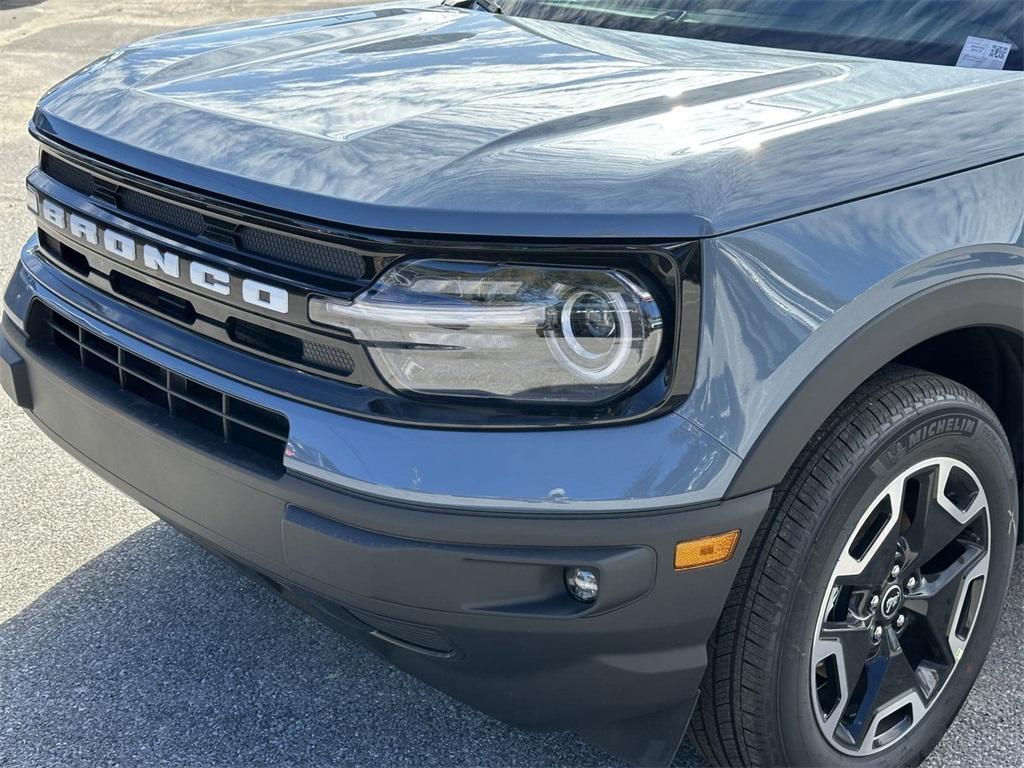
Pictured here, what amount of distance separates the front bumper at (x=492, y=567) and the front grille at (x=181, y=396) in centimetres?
4

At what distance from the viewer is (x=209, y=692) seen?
2432 millimetres

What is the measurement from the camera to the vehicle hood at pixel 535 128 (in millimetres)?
1660

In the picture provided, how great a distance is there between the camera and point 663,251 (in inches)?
64.1

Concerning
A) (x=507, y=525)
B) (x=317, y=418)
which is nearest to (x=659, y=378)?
(x=507, y=525)

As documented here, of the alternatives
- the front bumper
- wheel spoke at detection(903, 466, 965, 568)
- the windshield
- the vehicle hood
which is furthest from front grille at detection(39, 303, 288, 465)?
the windshield

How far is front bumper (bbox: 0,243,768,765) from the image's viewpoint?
1.62 m

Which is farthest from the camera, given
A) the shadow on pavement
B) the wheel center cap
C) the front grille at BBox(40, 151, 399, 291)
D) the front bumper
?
the shadow on pavement

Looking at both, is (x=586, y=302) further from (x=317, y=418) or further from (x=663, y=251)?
(x=317, y=418)

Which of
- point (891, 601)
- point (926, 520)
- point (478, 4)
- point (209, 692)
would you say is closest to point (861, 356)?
point (926, 520)

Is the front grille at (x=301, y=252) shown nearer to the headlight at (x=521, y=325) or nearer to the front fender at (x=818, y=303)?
the headlight at (x=521, y=325)

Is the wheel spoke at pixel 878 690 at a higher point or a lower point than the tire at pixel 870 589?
lower

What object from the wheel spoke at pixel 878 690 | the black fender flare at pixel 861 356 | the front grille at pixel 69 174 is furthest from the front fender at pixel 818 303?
the front grille at pixel 69 174

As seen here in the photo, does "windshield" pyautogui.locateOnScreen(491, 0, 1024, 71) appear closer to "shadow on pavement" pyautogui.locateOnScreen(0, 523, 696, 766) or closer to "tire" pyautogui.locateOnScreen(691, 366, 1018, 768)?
"tire" pyautogui.locateOnScreen(691, 366, 1018, 768)

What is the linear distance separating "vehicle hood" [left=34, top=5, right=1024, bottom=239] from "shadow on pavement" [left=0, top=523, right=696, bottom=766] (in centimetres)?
117
